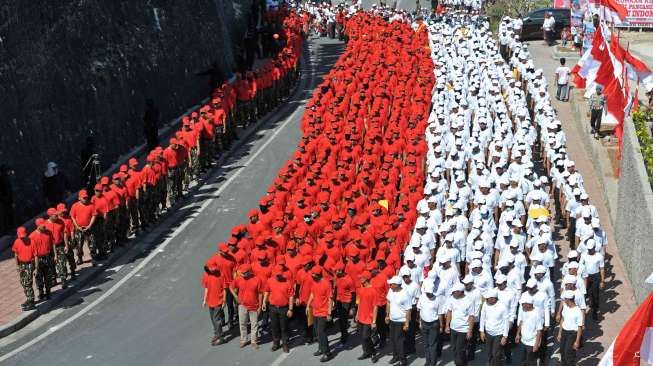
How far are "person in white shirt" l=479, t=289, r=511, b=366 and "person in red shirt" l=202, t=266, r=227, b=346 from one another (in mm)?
4169

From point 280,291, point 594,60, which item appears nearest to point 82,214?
point 280,291

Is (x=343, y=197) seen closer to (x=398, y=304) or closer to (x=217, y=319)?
(x=217, y=319)

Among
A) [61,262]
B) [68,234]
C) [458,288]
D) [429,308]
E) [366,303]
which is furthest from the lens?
[68,234]

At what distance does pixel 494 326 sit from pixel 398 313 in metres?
1.43

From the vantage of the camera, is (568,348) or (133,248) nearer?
(568,348)

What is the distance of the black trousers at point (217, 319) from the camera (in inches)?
653

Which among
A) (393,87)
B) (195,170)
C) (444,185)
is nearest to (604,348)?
(444,185)

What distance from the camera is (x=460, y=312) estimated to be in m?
15.2

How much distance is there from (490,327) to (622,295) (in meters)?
4.60

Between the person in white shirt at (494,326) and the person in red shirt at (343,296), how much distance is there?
89.7 inches

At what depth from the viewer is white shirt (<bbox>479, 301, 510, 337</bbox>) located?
14.9 meters

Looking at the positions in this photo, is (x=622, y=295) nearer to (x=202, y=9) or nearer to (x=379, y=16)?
(x=202, y=9)


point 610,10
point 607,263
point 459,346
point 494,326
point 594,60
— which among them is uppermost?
point 610,10

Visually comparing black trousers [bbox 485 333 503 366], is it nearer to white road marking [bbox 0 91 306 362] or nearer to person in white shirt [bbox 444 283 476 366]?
person in white shirt [bbox 444 283 476 366]
